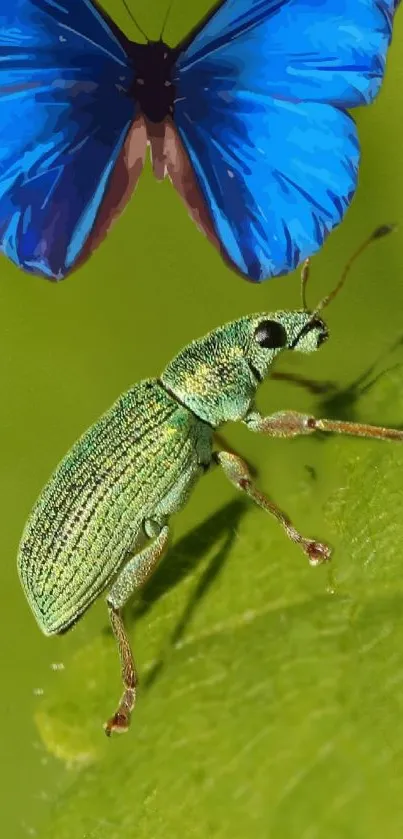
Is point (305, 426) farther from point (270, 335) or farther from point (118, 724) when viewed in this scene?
point (118, 724)

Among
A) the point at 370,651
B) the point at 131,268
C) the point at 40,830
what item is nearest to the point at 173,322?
the point at 131,268

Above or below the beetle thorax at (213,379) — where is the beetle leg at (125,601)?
below

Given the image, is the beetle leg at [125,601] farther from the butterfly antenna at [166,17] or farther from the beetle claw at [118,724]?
the butterfly antenna at [166,17]

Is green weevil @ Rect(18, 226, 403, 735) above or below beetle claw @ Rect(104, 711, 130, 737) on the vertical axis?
above

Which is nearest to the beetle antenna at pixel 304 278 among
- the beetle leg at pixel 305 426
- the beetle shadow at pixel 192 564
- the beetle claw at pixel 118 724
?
the beetle leg at pixel 305 426

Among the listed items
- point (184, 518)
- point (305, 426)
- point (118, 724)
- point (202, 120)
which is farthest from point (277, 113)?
point (118, 724)

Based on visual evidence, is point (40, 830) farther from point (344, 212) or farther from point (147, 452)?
point (344, 212)

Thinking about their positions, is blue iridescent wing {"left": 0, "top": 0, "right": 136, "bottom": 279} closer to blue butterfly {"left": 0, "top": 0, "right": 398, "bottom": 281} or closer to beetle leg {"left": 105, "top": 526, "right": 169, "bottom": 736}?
blue butterfly {"left": 0, "top": 0, "right": 398, "bottom": 281}

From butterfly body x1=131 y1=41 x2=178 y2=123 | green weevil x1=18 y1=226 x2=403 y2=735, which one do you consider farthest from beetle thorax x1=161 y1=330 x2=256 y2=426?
butterfly body x1=131 y1=41 x2=178 y2=123
